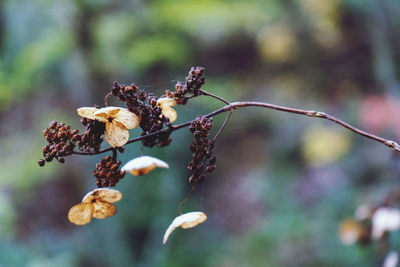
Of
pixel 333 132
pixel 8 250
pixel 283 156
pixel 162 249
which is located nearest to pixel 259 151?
pixel 283 156

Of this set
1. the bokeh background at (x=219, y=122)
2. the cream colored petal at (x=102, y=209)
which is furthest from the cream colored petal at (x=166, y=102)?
the bokeh background at (x=219, y=122)

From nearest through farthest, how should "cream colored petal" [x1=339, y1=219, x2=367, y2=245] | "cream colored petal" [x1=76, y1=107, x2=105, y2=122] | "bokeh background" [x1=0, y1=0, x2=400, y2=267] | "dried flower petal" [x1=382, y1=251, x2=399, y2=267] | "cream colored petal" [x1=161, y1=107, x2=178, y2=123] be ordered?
"cream colored petal" [x1=76, y1=107, x2=105, y2=122]
"cream colored petal" [x1=161, y1=107, x2=178, y2=123]
"dried flower petal" [x1=382, y1=251, x2=399, y2=267]
"cream colored petal" [x1=339, y1=219, x2=367, y2=245]
"bokeh background" [x1=0, y1=0, x2=400, y2=267]

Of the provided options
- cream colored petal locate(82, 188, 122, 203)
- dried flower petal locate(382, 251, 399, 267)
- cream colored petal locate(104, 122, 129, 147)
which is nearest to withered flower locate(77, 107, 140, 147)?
cream colored petal locate(104, 122, 129, 147)

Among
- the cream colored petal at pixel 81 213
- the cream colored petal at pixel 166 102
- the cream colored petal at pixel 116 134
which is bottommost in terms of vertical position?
the cream colored petal at pixel 81 213

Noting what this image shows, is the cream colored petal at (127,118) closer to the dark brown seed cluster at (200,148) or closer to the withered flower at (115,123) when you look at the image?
the withered flower at (115,123)

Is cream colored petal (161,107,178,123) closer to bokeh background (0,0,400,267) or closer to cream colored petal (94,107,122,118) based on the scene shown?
cream colored petal (94,107,122,118)

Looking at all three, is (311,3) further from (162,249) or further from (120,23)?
(162,249)
